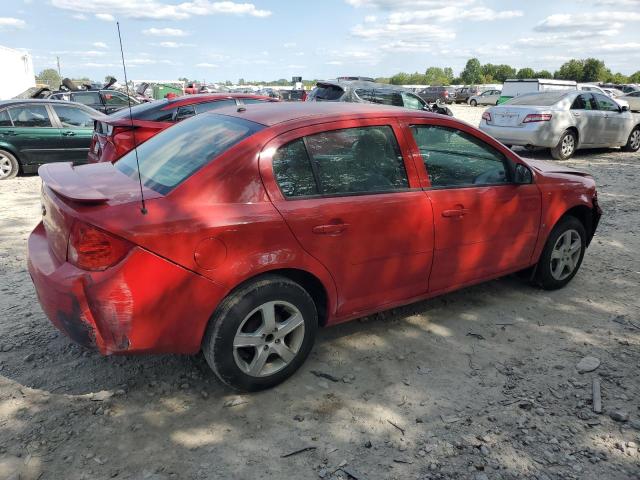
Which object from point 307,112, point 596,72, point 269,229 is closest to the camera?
point 269,229

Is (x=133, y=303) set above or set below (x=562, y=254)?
above

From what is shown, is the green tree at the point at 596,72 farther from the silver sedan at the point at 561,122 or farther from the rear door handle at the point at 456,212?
the rear door handle at the point at 456,212

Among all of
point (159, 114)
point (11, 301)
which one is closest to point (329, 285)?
point (11, 301)

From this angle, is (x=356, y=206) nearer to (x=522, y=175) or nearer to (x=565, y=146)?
(x=522, y=175)

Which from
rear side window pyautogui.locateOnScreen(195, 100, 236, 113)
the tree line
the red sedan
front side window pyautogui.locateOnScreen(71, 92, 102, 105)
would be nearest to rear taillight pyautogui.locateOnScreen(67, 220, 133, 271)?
the red sedan

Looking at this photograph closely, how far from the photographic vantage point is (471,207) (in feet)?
11.7

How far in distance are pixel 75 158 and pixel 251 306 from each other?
8260mm

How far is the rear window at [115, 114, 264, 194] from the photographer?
2.83 metres

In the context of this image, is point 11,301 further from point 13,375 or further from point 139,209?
point 139,209

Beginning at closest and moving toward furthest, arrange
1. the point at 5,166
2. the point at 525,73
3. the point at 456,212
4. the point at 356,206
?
1. the point at 356,206
2. the point at 456,212
3. the point at 5,166
4. the point at 525,73

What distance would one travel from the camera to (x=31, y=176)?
9.51 metres

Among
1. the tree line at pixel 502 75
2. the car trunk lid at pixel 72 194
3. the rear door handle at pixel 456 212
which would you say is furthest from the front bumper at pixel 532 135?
the tree line at pixel 502 75

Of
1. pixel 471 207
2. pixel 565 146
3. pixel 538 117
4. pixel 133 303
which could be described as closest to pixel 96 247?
pixel 133 303

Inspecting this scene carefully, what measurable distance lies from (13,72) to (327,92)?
34.4 m
